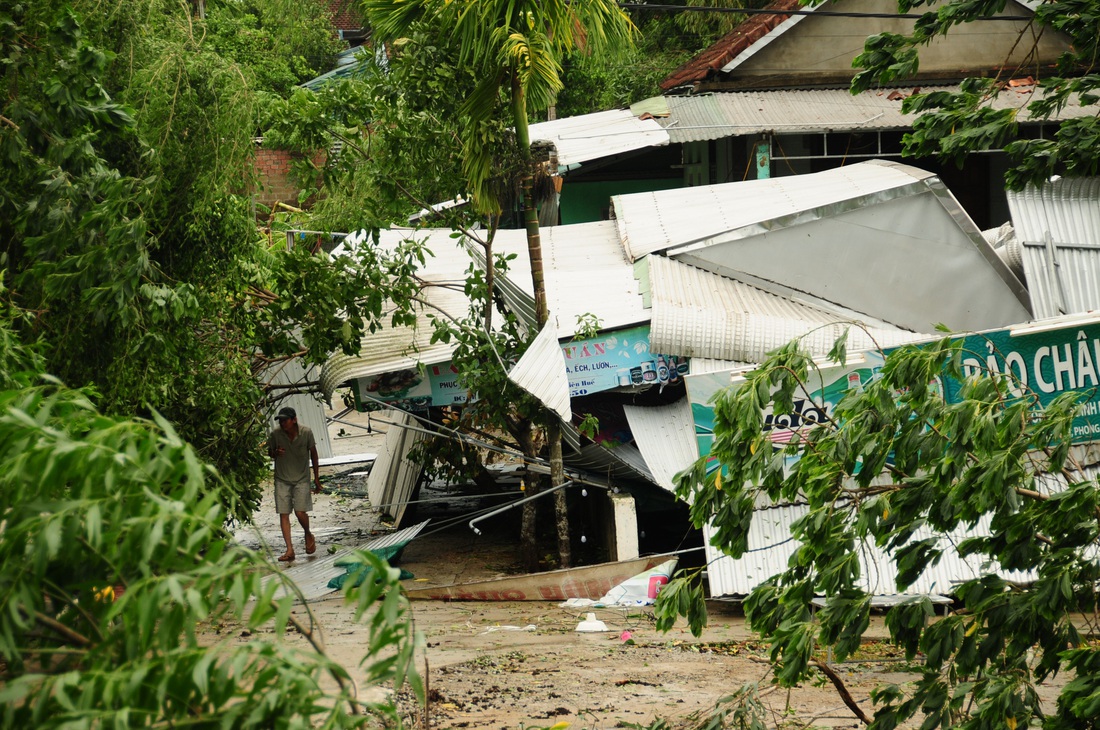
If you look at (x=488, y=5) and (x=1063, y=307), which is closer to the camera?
(x=488, y=5)

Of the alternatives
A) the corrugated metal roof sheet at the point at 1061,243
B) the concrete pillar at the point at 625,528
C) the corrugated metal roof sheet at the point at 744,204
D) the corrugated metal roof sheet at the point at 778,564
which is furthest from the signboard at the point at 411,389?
the corrugated metal roof sheet at the point at 1061,243

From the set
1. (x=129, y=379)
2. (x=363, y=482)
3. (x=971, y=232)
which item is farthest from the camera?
(x=363, y=482)

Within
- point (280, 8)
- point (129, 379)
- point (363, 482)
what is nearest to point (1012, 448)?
point (129, 379)

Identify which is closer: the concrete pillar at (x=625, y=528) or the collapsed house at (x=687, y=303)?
the collapsed house at (x=687, y=303)

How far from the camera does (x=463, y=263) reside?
407 inches

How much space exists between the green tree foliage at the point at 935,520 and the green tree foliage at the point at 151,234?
2.99 metres

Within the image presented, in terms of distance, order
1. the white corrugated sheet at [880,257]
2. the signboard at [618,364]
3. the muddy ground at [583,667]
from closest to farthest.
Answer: the muddy ground at [583,667] < the signboard at [618,364] < the white corrugated sheet at [880,257]

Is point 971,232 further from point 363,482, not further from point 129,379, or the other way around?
point 363,482

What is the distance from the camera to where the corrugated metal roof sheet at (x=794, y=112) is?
1296 centimetres

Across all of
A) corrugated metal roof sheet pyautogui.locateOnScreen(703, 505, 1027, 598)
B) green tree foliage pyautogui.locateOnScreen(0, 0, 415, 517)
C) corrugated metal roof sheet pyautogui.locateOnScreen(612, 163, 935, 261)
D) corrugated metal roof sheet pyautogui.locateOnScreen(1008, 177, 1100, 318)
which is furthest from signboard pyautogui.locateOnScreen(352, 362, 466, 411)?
corrugated metal roof sheet pyautogui.locateOnScreen(1008, 177, 1100, 318)

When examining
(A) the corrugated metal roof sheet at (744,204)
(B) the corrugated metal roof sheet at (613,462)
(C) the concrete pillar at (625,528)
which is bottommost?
(C) the concrete pillar at (625,528)

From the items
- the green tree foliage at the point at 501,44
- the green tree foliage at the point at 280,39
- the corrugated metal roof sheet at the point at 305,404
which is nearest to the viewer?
the green tree foliage at the point at 501,44

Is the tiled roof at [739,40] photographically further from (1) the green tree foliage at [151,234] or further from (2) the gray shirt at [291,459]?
(2) the gray shirt at [291,459]

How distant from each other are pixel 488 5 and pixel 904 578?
568 cm
